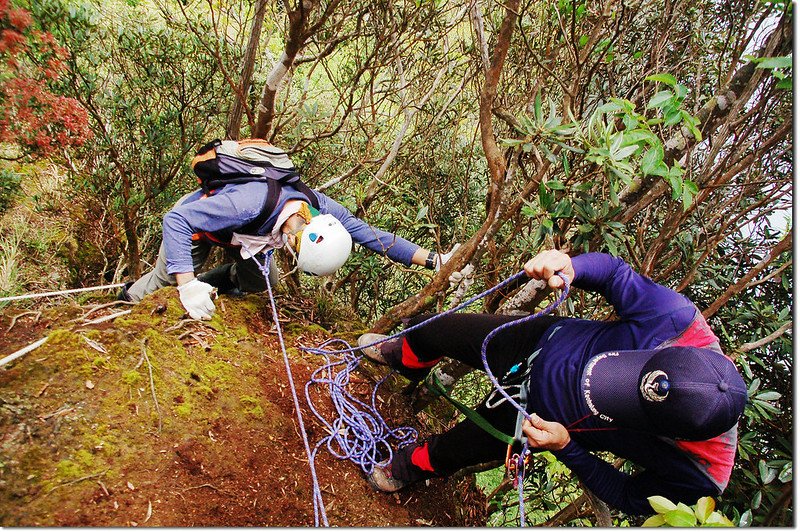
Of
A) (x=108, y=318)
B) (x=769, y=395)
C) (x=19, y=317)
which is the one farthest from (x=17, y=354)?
(x=769, y=395)

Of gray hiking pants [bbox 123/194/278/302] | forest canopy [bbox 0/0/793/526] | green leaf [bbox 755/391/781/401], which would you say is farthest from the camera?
gray hiking pants [bbox 123/194/278/302]

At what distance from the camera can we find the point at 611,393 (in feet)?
6.31

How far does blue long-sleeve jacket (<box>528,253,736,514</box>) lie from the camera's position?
1.83 m

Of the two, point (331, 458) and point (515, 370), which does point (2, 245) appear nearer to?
point (331, 458)

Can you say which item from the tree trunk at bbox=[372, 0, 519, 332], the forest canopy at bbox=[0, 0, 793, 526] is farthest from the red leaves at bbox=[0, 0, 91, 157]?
the tree trunk at bbox=[372, 0, 519, 332]

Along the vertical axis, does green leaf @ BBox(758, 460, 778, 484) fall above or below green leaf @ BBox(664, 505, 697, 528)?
below

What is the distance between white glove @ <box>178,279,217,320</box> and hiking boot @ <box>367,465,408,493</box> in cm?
128

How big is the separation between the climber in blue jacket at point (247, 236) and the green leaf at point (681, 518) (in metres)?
1.92

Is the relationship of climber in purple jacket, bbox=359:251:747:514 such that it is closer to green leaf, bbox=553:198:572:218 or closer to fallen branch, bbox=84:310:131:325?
green leaf, bbox=553:198:572:218

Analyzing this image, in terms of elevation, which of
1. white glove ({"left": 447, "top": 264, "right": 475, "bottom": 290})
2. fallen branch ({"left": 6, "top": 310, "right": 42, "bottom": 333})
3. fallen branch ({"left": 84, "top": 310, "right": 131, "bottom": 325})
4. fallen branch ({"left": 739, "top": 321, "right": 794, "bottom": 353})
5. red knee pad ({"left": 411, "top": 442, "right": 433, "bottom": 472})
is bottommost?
red knee pad ({"left": 411, "top": 442, "right": 433, "bottom": 472})

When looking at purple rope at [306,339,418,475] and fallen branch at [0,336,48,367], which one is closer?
fallen branch at [0,336,48,367]

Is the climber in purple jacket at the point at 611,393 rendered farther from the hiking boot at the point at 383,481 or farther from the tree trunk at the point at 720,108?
the tree trunk at the point at 720,108

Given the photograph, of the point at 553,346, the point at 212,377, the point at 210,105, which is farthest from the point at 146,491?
the point at 210,105

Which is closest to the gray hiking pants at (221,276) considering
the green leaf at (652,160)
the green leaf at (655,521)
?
the green leaf at (652,160)
